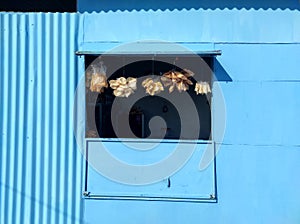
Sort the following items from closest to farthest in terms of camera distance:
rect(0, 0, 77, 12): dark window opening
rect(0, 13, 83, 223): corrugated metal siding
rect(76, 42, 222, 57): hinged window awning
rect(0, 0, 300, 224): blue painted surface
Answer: rect(76, 42, 222, 57): hinged window awning < rect(0, 0, 300, 224): blue painted surface < rect(0, 13, 83, 223): corrugated metal siding < rect(0, 0, 77, 12): dark window opening

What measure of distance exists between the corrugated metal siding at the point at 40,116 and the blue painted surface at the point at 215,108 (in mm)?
11

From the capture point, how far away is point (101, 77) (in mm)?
3865

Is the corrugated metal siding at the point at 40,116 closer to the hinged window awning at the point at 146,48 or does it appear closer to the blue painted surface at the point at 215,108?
the blue painted surface at the point at 215,108

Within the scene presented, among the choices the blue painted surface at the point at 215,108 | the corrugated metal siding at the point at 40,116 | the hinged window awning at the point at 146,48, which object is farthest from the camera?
the corrugated metal siding at the point at 40,116

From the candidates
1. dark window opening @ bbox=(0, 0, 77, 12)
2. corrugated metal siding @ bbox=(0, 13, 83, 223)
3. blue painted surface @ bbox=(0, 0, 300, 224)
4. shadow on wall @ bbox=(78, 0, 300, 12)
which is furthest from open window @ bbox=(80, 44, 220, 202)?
dark window opening @ bbox=(0, 0, 77, 12)

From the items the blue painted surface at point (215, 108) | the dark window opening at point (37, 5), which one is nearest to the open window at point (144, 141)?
the blue painted surface at point (215, 108)

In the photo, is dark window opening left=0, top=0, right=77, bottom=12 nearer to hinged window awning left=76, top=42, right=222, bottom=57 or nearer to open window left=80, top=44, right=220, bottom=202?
hinged window awning left=76, top=42, right=222, bottom=57

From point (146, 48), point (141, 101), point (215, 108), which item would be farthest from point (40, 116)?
point (215, 108)

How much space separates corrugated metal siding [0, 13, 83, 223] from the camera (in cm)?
389

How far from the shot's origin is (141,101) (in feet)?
13.9

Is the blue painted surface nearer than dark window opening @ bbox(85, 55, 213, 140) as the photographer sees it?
Yes

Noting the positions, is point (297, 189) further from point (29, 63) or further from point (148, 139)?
point (29, 63)

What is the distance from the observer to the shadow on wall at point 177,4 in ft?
12.5

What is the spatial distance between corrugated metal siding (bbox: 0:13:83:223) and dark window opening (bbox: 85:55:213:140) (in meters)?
0.29
